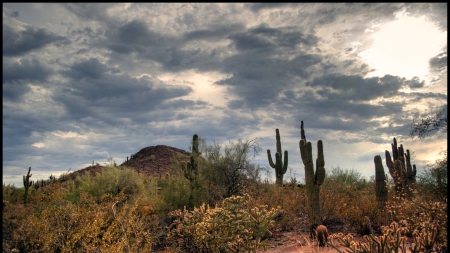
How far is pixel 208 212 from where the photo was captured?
9.20 m

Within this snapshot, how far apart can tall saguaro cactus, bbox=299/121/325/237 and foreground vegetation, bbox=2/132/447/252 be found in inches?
57.0

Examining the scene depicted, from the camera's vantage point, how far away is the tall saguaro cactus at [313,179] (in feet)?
41.7

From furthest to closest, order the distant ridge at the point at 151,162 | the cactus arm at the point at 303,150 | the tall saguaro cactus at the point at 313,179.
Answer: the distant ridge at the point at 151,162 < the cactus arm at the point at 303,150 < the tall saguaro cactus at the point at 313,179

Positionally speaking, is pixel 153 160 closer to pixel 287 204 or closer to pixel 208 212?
pixel 287 204

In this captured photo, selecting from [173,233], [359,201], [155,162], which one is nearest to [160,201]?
[173,233]

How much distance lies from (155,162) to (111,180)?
18.3 meters

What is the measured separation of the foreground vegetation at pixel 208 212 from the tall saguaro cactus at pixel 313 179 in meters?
1.45

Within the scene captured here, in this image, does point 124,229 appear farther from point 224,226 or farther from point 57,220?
point 224,226

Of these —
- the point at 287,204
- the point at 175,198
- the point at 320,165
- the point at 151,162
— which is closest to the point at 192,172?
the point at 175,198

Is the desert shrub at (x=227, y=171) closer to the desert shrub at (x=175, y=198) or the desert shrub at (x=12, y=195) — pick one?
the desert shrub at (x=175, y=198)

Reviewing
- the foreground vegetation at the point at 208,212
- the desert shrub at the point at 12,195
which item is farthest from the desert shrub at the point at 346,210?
the desert shrub at the point at 12,195

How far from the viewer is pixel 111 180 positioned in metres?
17.5

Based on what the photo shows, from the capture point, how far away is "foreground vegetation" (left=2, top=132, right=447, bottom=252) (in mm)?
7855

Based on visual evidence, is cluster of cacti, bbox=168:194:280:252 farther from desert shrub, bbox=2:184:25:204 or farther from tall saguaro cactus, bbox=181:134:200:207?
desert shrub, bbox=2:184:25:204
